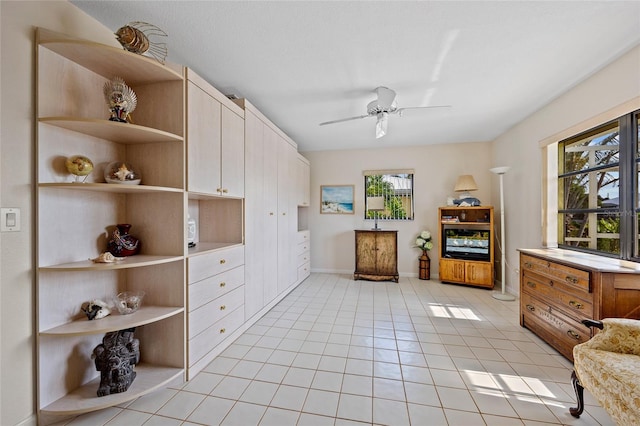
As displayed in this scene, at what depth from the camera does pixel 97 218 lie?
1.81 metres

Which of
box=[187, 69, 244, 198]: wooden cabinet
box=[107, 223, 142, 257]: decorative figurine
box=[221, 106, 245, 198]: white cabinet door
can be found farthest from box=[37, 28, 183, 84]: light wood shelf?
box=[107, 223, 142, 257]: decorative figurine

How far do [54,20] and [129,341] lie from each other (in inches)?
82.8

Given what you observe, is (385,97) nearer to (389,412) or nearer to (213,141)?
(213,141)

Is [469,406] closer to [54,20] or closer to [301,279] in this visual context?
[301,279]

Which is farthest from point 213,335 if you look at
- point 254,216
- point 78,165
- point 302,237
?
point 302,237

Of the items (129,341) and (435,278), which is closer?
(129,341)

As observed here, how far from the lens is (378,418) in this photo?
5.01 ft

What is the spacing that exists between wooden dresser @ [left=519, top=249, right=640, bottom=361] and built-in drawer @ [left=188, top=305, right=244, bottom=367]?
116 inches

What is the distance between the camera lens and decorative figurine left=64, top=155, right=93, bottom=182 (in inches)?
61.5

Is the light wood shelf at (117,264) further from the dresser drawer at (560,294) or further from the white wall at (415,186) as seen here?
the white wall at (415,186)

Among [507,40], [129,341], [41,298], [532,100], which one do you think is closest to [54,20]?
[41,298]

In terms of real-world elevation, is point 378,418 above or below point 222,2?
below

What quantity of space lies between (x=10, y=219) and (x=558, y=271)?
3941 millimetres

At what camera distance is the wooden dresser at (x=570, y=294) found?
70.5 inches
